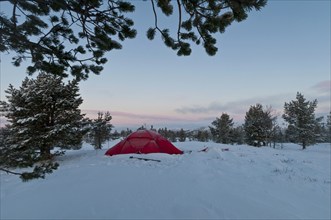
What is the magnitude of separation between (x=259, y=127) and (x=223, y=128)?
728 cm

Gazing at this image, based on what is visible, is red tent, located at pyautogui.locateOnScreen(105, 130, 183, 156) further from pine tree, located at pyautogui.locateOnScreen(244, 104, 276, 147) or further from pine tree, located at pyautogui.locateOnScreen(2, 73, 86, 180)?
pine tree, located at pyautogui.locateOnScreen(244, 104, 276, 147)

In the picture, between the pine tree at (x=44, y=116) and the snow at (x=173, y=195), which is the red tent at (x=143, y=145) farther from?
the snow at (x=173, y=195)

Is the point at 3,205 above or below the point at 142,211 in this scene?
below

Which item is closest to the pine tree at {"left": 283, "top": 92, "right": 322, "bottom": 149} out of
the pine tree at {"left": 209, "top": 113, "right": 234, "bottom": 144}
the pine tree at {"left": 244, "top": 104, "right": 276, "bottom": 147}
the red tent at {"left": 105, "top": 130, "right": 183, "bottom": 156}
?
the pine tree at {"left": 244, "top": 104, "right": 276, "bottom": 147}

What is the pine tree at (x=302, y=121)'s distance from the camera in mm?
35097

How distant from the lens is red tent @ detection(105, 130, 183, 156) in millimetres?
15875

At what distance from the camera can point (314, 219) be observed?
17.0 ft

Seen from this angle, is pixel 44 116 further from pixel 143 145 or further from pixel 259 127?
pixel 259 127

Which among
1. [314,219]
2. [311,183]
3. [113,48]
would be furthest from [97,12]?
[311,183]

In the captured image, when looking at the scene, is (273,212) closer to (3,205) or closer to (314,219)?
(314,219)

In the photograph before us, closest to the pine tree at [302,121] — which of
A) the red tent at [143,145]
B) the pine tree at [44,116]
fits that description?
the red tent at [143,145]

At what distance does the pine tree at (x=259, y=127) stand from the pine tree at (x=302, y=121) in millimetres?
2910

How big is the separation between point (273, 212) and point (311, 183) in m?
3.32

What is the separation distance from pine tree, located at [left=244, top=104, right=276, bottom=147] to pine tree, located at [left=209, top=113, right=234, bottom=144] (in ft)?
16.4
